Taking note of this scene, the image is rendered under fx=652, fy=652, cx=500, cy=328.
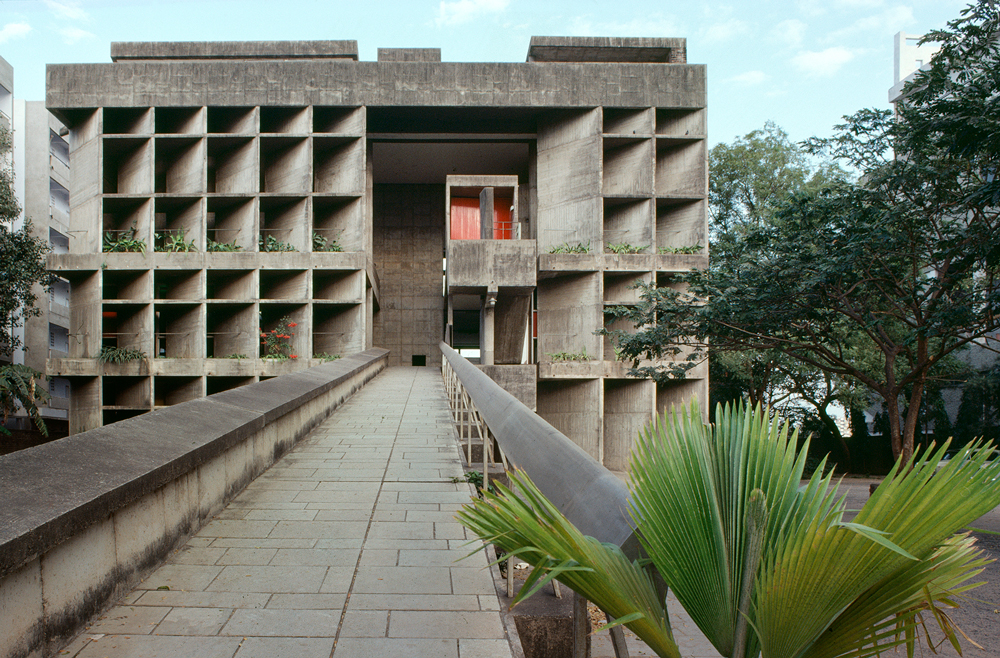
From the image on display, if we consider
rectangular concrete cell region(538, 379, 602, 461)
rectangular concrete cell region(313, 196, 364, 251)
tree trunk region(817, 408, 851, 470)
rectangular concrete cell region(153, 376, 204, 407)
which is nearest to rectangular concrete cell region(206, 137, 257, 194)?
rectangular concrete cell region(313, 196, 364, 251)

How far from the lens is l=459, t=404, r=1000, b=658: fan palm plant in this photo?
1.18 metres

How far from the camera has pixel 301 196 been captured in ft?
77.4

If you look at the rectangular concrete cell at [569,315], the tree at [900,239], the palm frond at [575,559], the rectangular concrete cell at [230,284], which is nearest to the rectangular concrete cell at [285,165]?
the rectangular concrete cell at [230,284]

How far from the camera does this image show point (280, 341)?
Result: 23.8 meters

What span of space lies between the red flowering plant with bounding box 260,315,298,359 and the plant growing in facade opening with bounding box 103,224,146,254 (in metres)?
5.20

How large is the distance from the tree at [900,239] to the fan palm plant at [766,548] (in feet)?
29.5

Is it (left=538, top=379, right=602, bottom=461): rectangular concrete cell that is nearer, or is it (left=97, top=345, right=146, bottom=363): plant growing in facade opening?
(left=97, top=345, right=146, bottom=363): plant growing in facade opening

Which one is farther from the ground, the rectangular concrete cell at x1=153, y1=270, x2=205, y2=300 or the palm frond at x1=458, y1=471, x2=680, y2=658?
the rectangular concrete cell at x1=153, y1=270, x2=205, y2=300

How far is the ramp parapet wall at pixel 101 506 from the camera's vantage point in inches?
84.4

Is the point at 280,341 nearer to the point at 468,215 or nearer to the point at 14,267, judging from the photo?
the point at 468,215

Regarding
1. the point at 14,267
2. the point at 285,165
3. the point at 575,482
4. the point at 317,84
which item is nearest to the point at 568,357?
the point at 285,165

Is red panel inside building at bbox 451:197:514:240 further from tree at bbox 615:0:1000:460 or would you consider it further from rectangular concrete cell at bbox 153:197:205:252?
rectangular concrete cell at bbox 153:197:205:252

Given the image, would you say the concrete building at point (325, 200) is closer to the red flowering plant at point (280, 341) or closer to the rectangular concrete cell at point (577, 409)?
the rectangular concrete cell at point (577, 409)

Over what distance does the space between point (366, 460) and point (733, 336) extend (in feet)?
35.5
